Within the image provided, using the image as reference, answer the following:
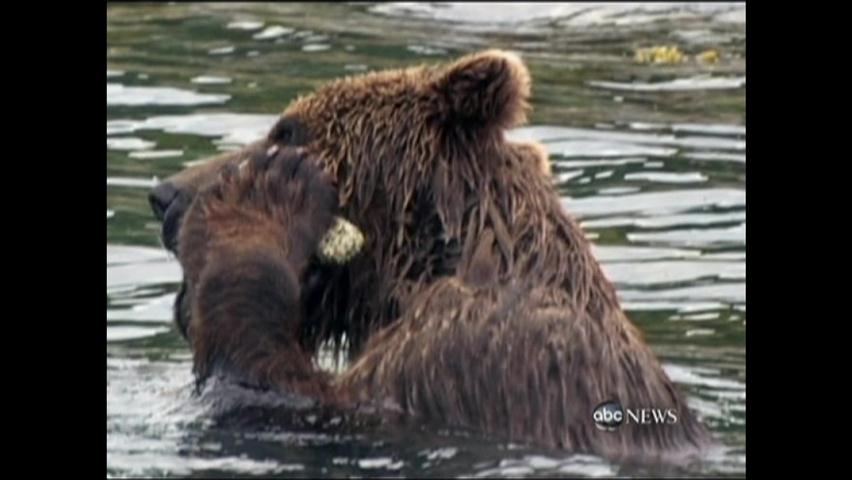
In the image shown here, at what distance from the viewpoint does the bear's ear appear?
24.6 feet

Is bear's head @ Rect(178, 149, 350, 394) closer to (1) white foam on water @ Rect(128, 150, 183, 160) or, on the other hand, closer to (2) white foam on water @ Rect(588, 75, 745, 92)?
(1) white foam on water @ Rect(128, 150, 183, 160)

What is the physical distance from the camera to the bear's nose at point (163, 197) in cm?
785

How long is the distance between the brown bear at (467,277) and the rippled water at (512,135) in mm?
149

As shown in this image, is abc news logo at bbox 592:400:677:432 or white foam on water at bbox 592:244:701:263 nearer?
abc news logo at bbox 592:400:677:432

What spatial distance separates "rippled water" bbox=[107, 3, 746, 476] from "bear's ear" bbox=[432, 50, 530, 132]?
984mm

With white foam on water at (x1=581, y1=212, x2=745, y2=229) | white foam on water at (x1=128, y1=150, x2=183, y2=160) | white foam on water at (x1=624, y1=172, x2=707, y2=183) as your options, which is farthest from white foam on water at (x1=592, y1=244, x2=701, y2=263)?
white foam on water at (x1=128, y1=150, x2=183, y2=160)

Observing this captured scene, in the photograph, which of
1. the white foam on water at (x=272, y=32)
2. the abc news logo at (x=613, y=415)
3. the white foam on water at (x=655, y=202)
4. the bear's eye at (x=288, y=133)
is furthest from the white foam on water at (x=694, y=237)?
the white foam on water at (x=272, y=32)

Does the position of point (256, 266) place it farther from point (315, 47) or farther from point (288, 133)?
point (315, 47)

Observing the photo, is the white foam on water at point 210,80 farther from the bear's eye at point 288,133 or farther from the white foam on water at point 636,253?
the bear's eye at point 288,133

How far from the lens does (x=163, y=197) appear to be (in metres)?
7.86

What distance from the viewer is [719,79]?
46.4ft
